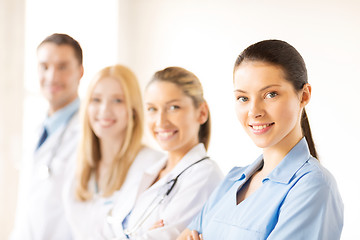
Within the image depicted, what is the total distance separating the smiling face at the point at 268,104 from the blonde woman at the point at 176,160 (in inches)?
19.2

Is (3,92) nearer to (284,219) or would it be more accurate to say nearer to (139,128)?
(139,128)

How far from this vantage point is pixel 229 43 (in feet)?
6.49

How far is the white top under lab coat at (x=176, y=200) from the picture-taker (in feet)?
5.07

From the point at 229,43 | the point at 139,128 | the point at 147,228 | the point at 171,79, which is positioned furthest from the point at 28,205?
the point at 229,43

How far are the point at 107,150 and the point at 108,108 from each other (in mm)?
223

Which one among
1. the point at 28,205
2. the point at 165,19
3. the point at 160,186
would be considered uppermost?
the point at 165,19

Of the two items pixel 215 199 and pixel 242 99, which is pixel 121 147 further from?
pixel 242 99

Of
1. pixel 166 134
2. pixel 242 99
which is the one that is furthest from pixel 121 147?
pixel 242 99

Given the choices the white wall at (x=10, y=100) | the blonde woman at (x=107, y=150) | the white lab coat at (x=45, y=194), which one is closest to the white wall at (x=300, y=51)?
the blonde woman at (x=107, y=150)

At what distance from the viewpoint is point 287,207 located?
1.06 m

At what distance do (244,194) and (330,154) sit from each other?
0.40 meters

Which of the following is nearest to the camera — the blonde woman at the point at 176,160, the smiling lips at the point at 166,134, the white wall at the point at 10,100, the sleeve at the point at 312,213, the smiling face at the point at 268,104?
the sleeve at the point at 312,213

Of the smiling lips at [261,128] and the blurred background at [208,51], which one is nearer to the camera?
the smiling lips at [261,128]

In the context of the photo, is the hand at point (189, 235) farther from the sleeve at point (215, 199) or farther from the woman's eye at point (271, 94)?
the woman's eye at point (271, 94)
